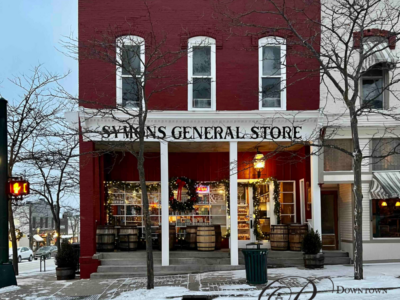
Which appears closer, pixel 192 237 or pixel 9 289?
pixel 9 289

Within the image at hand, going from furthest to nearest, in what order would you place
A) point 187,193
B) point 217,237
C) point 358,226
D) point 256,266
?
point 187,193, point 217,237, point 256,266, point 358,226

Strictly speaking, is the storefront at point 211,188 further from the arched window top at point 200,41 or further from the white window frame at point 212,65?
the arched window top at point 200,41

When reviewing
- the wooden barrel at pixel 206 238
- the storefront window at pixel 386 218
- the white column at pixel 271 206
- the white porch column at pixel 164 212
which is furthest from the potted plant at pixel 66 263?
the storefront window at pixel 386 218

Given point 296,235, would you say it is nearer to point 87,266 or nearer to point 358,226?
point 358,226

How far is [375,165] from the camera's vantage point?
1481 cm

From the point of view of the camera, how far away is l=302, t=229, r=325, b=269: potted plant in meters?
13.4

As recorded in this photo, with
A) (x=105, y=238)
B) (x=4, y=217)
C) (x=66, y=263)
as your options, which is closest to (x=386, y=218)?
(x=105, y=238)

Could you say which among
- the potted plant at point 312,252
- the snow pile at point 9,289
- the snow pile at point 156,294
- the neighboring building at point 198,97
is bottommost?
the snow pile at point 9,289

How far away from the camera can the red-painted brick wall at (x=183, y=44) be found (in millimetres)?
14203

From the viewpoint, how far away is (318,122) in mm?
13969

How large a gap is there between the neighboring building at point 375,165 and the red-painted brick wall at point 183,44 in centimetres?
151

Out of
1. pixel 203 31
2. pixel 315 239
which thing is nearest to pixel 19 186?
pixel 203 31

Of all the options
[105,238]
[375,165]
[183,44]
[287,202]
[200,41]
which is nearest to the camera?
[105,238]

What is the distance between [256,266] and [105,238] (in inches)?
209
